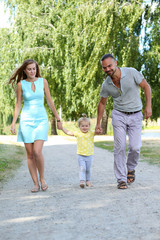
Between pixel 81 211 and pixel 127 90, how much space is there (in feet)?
7.14

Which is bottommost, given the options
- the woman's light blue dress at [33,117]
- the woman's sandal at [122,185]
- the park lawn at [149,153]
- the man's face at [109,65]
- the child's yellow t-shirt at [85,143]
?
the park lawn at [149,153]

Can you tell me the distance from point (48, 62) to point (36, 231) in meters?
20.3

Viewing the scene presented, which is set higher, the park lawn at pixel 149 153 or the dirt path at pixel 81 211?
the dirt path at pixel 81 211

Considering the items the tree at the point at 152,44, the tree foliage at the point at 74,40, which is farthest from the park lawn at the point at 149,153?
the tree at the point at 152,44

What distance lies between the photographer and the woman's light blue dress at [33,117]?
563cm

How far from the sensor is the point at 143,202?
4.56 metres

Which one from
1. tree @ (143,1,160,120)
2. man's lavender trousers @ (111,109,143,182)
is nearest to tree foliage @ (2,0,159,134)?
tree @ (143,1,160,120)

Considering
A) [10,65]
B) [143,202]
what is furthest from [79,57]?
[143,202]

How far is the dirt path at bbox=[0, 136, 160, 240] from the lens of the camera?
3.35 m

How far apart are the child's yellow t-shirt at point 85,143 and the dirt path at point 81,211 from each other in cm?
55

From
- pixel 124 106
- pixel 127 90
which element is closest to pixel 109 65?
pixel 127 90

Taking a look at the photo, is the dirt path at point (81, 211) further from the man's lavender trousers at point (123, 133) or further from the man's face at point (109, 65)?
the man's face at point (109, 65)

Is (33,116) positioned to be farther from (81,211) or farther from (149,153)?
(149,153)

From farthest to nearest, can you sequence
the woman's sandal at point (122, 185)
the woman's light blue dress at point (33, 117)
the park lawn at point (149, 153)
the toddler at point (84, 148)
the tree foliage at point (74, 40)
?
the tree foliage at point (74, 40) → the park lawn at point (149, 153) → the toddler at point (84, 148) → the woman's light blue dress at point (33, 117) → the woman's sandal at point (122, 185)
